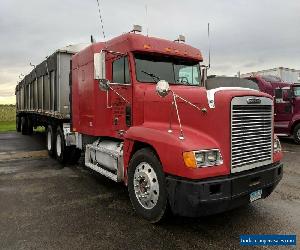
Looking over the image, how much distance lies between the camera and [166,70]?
5.94 metres

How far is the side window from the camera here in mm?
5743

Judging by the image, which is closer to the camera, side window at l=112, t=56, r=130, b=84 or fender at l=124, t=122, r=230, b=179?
fender at l=124, t=122, r=230, b=179

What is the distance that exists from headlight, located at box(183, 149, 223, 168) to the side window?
7.05 feet

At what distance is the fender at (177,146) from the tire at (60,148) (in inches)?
194

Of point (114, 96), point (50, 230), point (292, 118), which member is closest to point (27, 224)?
point (50, 230)

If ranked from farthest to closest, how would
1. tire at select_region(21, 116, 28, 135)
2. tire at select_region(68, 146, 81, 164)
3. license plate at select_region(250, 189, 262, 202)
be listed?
1. tire at select_region(21, 116, 28, 135)
2. tire at select_region(68, 146, 81, 164)
3. license plate at select_region(250, 189, 262, 202)

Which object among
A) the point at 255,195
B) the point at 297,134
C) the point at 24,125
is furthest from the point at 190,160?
the point at 24,125

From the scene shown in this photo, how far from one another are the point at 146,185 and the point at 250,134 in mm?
1628

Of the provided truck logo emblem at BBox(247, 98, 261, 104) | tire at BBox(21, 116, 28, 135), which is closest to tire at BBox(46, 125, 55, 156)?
truck logo emblem at BBox(247, 98, 261, 104)

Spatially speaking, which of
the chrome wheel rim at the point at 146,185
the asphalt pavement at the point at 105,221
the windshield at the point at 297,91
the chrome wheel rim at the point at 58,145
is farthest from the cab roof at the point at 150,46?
the windshield at the point at 297,91

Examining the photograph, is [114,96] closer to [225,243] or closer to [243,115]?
[243,115]

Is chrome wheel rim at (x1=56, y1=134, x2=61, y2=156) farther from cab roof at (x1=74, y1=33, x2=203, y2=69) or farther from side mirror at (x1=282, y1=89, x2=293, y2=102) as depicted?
side mirror at (x1=282, y1=89, x2=293, y2=102)

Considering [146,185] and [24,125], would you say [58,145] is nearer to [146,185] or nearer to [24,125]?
[146,185]

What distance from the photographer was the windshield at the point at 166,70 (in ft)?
18.6
